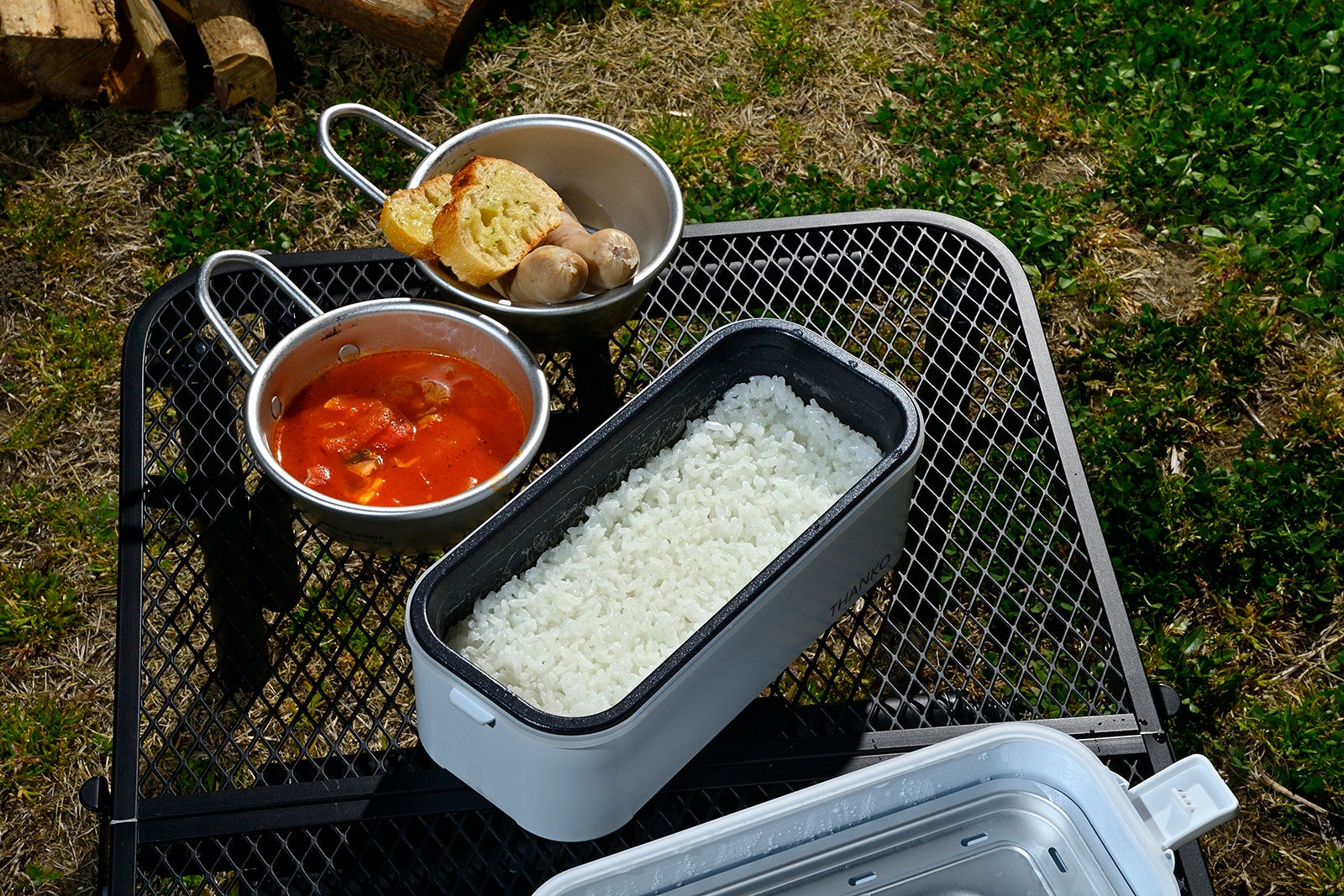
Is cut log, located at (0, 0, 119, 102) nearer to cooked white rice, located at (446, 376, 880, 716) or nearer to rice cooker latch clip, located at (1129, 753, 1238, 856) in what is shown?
cooked white rice, located at (446, 376, 880, 716)

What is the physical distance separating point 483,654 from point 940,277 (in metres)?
0.90

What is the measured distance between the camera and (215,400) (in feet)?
5.35

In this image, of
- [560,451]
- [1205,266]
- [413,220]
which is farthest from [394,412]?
[1205,266]

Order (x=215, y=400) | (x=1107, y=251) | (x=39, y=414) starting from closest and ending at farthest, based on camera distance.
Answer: (x=215, y=400) → (x=39, y=414) → (x=1107, y=251)

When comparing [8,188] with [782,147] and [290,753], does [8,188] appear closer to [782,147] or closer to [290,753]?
[290,753]

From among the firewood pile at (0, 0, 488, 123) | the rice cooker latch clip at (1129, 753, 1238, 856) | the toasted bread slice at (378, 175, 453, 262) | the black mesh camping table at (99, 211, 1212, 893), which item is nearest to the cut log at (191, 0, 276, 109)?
the firewood pile at (0, 0, 488, 123)

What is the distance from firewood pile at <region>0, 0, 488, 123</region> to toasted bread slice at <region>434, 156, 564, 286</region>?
5.31 ft

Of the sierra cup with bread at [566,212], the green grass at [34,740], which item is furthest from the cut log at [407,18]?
the green grass at [34,740]

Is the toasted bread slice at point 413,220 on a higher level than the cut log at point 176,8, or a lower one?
higher

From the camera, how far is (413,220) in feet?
4.85

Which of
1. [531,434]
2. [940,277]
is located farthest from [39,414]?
[940,277]

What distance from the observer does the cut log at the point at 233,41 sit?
2861 mm

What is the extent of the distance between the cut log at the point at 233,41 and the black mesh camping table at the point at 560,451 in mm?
1372

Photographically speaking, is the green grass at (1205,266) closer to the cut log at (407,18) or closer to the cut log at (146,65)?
the cut log at (407,18)
